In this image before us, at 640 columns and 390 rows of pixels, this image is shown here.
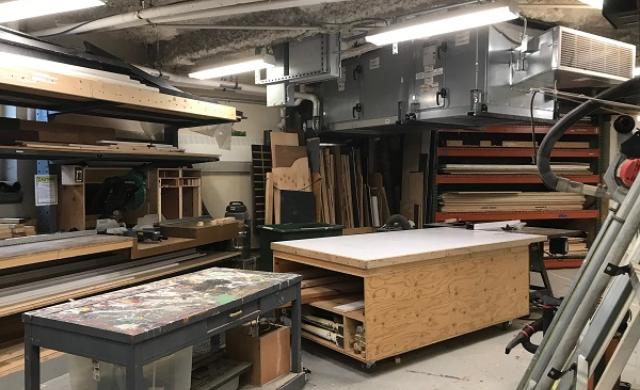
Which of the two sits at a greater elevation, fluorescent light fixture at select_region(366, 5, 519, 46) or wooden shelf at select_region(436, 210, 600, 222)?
fluorescent light fixture at select_region(366, 5, 519, 46)

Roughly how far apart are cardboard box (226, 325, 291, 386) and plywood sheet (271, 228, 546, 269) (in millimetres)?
592

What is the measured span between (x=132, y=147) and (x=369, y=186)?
3.42 meters

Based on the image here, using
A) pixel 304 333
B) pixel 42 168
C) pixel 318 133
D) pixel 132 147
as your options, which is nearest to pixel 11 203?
pixel 42 168

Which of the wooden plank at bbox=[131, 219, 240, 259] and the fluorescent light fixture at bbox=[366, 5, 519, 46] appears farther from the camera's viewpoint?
the wooden plank at bbox=[131, 219, 240, 259]

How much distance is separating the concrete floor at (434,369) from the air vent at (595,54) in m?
2.19

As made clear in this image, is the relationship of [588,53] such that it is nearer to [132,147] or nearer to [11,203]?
[132,147]

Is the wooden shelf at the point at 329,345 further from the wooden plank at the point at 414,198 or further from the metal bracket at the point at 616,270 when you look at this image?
the wooden plank at the point at 414,198

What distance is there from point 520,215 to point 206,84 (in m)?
4.33

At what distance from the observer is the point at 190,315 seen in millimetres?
2010

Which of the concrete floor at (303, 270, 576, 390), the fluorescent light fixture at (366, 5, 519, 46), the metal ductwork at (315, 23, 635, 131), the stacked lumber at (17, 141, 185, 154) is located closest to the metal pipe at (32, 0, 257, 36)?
the stacked lumber at (17, 141, 185, 154)

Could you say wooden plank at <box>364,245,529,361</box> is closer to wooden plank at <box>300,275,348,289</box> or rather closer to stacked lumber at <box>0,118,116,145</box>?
wooden plank at <box>300,275,348,289</box>

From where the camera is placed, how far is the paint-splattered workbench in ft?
5.90

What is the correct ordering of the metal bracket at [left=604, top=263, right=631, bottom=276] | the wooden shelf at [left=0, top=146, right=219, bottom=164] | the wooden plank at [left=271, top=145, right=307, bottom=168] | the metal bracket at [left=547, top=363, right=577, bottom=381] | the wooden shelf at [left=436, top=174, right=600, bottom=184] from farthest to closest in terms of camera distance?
the wooden shelf at [left=436, top=174, right=600, bottom=184]
the wooden plank at [left=271, top=145, right=307, bottom=168]
the wooden shelf at [left=0, top=146, right=219, bottom=164]
the metal bracket at [left=547, top=363, right=577, bottom=381]
the metal bracket at [left=604, top=263, right=631, bottom=276]

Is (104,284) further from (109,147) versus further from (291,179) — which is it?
(291,179)
